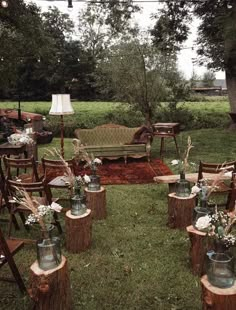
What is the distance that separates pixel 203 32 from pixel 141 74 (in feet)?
8.14

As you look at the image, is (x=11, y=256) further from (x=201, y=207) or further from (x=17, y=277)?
(x=201, y=207)

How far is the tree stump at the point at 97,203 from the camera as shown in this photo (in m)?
4.78

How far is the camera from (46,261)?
8.66 feet

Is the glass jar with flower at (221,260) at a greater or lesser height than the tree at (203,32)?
lesser

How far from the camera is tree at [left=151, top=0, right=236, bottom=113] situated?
10172mm

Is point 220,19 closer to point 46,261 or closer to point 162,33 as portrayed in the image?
point 162,33

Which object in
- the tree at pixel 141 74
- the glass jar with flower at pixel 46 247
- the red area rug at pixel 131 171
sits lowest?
the red area rug at pixel 131 171

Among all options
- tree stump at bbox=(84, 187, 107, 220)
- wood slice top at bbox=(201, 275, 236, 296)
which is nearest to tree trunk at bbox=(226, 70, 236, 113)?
tree stump at bbox=(84, 187, 107, 220)

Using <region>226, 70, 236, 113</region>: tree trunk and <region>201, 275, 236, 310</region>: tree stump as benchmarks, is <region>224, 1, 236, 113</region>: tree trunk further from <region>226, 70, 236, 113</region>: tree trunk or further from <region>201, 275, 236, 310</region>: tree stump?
<region>201, 275, 236, 310</region>: tree stump

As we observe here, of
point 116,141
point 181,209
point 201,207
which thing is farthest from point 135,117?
point 201,207

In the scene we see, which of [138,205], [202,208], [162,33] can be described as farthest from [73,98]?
[202,208]

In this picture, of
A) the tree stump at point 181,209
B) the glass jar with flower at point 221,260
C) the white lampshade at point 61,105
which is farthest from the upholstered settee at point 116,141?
the glass jar with flower at point 221,260

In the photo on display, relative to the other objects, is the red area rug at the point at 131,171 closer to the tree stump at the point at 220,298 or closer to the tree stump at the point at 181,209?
the tree stump at the point at 181,209

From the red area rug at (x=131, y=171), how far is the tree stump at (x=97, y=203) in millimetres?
1921
